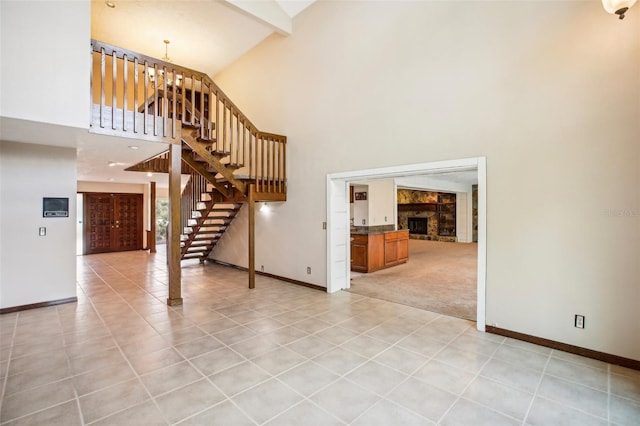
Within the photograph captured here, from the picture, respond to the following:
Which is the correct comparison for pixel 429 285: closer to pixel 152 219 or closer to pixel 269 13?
pixel 269 13

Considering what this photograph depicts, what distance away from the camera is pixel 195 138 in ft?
16.6

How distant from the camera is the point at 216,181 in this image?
6273mm

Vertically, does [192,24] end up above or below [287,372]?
above

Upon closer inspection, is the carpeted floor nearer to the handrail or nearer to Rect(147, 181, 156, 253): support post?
the handrail

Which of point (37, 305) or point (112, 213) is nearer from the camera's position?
point (37, 305)

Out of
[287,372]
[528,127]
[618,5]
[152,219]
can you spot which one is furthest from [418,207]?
[287,372]

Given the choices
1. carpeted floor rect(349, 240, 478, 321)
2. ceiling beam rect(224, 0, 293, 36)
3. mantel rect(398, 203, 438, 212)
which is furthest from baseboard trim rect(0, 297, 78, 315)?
mantel rect(398, 203, 438, 212)

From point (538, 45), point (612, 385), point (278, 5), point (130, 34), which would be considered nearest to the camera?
point (612, 385)

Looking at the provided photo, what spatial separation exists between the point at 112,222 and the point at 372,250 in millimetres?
8920

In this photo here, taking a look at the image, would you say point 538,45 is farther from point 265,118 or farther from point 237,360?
point 265,118

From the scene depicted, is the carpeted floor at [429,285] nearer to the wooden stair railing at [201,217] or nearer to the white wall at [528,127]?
the white wall at [528,127]

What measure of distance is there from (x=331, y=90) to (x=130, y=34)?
4.60m

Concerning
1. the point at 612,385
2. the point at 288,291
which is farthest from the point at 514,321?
the point at 288,291

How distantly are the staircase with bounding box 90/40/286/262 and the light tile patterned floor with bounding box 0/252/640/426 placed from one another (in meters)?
2.44
